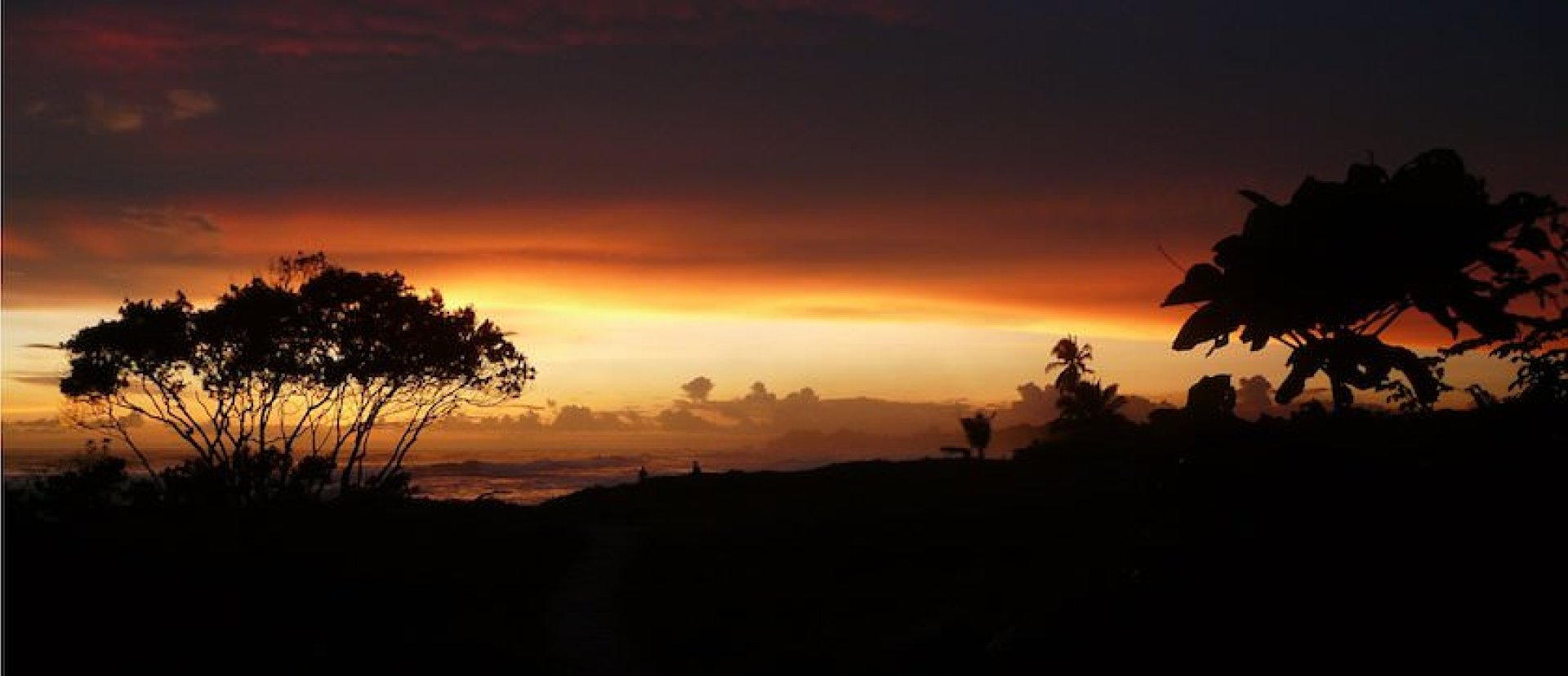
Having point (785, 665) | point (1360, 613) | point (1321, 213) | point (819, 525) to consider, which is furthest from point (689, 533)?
point (1360, 613)

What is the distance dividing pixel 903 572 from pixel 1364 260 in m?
15.1

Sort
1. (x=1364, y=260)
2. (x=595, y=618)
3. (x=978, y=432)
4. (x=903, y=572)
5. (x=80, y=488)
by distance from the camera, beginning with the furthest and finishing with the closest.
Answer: (x=978, y=432)
(x=80, y=488)
(x=903, y=572)
(x=595, y=618)
(x=1364, y=260)

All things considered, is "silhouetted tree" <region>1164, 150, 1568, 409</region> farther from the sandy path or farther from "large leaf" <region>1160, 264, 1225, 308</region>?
the sandy path

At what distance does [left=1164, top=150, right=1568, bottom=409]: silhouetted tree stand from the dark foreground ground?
181 cm

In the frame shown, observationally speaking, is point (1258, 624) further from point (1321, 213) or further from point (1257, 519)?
point (1321, 213)

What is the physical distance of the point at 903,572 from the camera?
24734 mm

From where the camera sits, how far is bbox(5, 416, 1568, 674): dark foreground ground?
7.59 m

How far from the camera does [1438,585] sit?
24.5 feet

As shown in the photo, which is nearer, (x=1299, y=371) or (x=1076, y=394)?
(x=1299, y=371)

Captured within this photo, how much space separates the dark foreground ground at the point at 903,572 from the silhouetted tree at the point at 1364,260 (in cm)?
181

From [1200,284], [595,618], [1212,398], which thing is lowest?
[595,618]

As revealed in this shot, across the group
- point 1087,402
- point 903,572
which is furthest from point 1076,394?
point 903,572

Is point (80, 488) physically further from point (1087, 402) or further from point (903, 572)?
point (1087, 402)

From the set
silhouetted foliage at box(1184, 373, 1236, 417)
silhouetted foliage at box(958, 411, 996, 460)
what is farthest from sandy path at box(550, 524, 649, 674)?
silhouetted foliage at box(958, 411, 996, 460)
